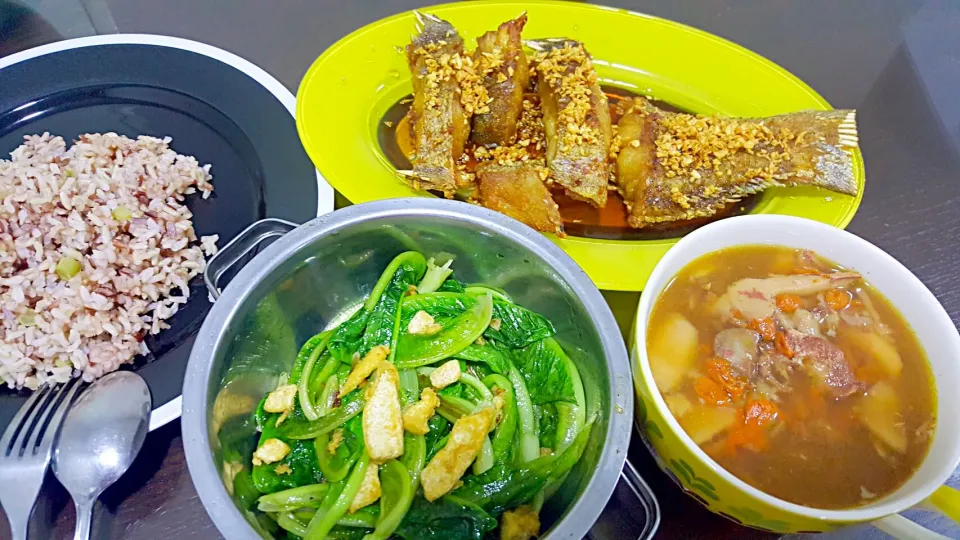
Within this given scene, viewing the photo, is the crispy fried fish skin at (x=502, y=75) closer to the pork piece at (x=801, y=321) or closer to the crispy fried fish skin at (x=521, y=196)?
the crispy fried fish skin at (x=521, y=196)

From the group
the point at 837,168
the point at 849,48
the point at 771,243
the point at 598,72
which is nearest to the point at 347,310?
the point at 771,243

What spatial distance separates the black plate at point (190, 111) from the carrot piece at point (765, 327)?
1.15 metres

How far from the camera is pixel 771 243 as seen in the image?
1.25 m

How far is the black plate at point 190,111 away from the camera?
171 cm

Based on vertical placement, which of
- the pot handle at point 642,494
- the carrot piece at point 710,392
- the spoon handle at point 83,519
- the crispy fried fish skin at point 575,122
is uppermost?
the crispy fried fish skin at point 575,122

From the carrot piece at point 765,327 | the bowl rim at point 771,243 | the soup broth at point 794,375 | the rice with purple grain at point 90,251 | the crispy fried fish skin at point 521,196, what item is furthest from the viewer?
the crispy fried fish skin at point 521,196

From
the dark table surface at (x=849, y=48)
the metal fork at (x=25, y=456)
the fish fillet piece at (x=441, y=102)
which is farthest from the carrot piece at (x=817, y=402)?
the metal fork at (x=25, y=456)

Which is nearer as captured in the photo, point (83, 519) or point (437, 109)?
point (83, 519)

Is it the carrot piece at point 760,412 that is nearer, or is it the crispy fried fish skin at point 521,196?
the carrot piece at point 760,412

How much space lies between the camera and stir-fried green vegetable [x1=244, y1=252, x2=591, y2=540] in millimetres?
1060

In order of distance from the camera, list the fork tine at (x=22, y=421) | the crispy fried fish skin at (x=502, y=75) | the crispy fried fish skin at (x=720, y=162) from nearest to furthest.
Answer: the fork tine at (x=22, y=421) < the crispy fried fish skin at (x=720, y=162) < the crispy fried fish skin at (x=502, y=75)

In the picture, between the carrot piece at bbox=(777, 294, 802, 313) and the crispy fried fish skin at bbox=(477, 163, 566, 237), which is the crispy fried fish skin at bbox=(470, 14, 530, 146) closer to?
the crispy fried fish skin at bbox=(477, 163, 566, 237)

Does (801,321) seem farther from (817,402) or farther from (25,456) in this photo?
(25,456)

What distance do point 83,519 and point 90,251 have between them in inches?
27.9
